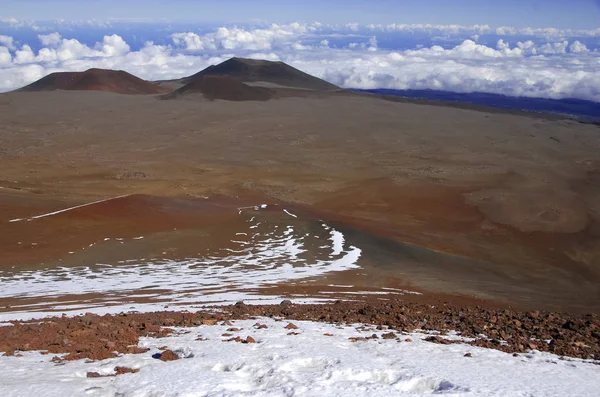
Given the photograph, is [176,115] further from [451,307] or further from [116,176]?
[451,307]

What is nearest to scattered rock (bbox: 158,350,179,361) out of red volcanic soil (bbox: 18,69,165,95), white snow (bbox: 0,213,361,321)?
white snow (bbox: 0,213,361,321)

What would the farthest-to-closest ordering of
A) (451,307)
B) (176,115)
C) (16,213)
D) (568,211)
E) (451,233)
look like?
(176,115) < (568,211) < (451,233) < (16,213) < (451,307)

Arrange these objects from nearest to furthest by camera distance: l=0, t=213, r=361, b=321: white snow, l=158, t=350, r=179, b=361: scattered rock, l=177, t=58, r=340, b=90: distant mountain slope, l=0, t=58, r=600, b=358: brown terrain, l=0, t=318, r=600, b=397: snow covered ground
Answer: l=0, t=318, r=600, b=397: snow covered ground < l=158, t=350, r=179, b=361: scattered rock < l=0, t=213, r=361, b=321: white snow < l=0, t=58, r=600, b=358: brown terrain < l=177, t=58, r=340, b=90: distant mountain slope

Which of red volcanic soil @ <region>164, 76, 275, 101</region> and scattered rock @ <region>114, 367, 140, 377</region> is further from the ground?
red volcanic soil @ <region>164, 76, 275, 101</region>

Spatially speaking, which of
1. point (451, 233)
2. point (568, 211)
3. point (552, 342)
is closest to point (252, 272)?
point (552, 342)

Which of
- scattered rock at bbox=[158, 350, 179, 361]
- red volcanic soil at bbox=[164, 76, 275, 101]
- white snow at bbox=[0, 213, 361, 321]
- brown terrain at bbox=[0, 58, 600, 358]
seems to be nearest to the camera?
scattered rock at bbox=[158, 350, 179, 361]

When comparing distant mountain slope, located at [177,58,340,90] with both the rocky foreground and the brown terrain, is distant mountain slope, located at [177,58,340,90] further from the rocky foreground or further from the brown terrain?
the rocky foreground
